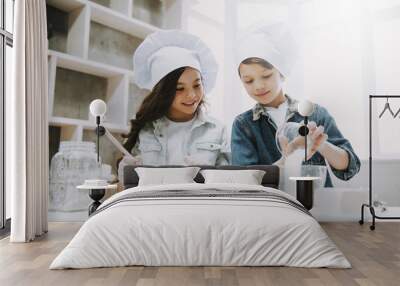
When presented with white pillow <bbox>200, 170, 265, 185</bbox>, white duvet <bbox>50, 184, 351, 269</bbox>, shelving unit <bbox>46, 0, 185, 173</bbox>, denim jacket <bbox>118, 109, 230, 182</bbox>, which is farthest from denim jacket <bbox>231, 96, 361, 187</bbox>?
white duvet <bbox>50, 184, 351, 269</bbox>

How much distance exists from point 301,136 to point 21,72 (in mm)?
3427

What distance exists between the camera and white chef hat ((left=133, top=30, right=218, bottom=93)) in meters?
6.54

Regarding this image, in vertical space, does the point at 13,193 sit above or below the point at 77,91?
below

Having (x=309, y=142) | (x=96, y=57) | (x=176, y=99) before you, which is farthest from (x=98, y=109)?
(x=309, y=142)

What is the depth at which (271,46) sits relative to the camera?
6547 mm

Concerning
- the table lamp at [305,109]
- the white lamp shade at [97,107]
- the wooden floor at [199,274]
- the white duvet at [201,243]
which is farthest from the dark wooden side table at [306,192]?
the white lamp shade at [97,107]

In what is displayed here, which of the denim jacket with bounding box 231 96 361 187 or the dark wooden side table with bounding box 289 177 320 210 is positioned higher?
the denim jacket with bounding box 231 96 361 187

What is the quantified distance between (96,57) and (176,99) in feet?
3.73

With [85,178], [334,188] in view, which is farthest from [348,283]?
[85,178]

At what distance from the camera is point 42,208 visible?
5508 mm

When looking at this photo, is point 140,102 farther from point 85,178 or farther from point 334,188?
point 334,188

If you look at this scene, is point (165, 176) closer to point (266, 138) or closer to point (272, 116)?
point (266, 138)

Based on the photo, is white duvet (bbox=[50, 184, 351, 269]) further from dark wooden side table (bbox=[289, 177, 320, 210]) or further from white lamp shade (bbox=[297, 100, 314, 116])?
white lamp shade (bbox=[297, 100, 314, 116])

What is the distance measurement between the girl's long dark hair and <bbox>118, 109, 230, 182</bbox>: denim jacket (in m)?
0.09
